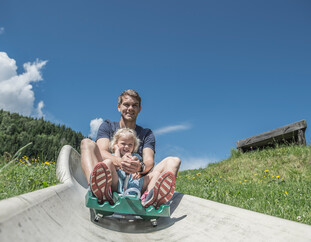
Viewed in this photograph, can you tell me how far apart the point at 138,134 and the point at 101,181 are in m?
1.30

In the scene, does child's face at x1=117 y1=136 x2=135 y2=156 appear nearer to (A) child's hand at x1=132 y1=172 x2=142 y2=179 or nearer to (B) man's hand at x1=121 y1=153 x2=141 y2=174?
(A) child's hand at x1=132 y1=172 x2=142 y2=179

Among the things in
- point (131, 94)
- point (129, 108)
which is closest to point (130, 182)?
point (129, 108)

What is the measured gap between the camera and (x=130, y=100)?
325cm

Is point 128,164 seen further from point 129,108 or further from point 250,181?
point 250,181

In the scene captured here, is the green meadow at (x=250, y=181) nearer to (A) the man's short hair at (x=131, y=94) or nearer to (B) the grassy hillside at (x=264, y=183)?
(B) the grassy hillside at (x=264, y=183)

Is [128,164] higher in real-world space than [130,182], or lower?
higher

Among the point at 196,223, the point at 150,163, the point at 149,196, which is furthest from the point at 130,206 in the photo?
the point at 150,163

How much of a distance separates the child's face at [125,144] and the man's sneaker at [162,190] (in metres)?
0.71

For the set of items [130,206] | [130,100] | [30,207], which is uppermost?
[130,100]

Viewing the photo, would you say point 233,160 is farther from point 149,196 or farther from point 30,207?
point 30,207

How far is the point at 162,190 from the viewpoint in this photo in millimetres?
2158

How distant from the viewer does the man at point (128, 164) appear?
82.3 inches

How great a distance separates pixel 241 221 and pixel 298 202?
1615 mm

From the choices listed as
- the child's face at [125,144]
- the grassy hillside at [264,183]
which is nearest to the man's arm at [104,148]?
the child's face at [125,144]
